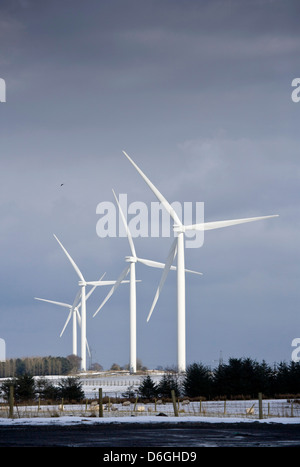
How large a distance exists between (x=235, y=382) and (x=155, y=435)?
46.3 meters

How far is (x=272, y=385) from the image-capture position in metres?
83.2

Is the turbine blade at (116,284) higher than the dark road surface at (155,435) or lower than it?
higher

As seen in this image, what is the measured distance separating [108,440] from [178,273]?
7653 cm

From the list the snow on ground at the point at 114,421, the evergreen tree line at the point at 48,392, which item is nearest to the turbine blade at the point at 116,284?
the evergreen tree line at the point at 48,392

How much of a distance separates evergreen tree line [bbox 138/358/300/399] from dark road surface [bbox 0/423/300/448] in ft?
116

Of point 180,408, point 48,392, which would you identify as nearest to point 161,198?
point 48,392

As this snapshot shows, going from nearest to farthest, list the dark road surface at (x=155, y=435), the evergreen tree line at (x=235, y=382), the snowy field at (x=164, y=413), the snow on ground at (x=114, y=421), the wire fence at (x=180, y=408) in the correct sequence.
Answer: the dark road surface at (x=155, y=435) < the snow on ground at (x=114, y=421) < the snowy field at (x=164, y=413) < the wire fence at (x=180, y=408) < the evergreen tree line at (x=235, y=382)

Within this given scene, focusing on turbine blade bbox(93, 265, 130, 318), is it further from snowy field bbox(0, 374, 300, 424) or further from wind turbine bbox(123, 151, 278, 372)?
snowy field bbox(0, 374, 300, 424)

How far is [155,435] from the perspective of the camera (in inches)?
1401

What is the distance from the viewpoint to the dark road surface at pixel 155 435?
3079 centimetres

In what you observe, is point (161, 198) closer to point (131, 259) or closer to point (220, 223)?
point (220, 223)

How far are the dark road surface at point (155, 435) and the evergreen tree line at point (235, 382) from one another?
35.3m

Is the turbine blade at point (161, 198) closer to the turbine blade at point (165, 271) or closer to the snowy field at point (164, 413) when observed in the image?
the turbine blade at point (165, 271)
